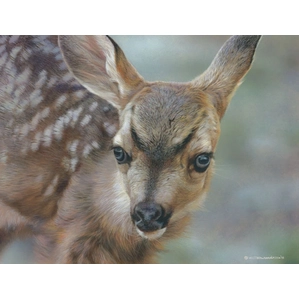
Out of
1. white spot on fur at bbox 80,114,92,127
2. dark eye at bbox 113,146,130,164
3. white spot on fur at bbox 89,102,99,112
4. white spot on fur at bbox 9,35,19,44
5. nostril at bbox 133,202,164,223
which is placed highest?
white spot on fur at bbox 9,35,19,44

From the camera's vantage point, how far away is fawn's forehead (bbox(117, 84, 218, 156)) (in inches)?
72.5

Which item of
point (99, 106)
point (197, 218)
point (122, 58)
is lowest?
point (197, 218)

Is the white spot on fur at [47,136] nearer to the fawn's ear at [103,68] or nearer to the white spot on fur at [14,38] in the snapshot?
the fawn's ear at [103,68]

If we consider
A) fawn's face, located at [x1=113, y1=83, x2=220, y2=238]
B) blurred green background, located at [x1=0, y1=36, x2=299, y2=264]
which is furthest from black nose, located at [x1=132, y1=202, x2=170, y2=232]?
blurred green background, located at [x1=0, y1=36, x2=299, y2=264]

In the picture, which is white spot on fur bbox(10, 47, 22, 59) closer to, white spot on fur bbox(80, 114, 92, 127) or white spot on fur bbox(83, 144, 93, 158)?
white spot on fur bbox(80, 114, 92, 127)

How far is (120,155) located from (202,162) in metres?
0.33

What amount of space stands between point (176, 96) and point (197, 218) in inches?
20.3

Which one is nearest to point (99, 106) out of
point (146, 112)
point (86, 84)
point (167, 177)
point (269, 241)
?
point (86, 84)

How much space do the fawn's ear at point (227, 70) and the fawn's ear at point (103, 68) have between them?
28 cm

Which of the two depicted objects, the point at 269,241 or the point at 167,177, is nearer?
the point at 167,177

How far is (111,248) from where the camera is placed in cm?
201

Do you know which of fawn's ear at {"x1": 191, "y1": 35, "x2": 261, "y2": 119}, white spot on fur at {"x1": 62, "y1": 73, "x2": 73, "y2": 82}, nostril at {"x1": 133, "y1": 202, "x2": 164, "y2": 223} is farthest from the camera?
white spot on fur at {"x1": 62, "y1": 73, "x2": 73, "y2": 82}
